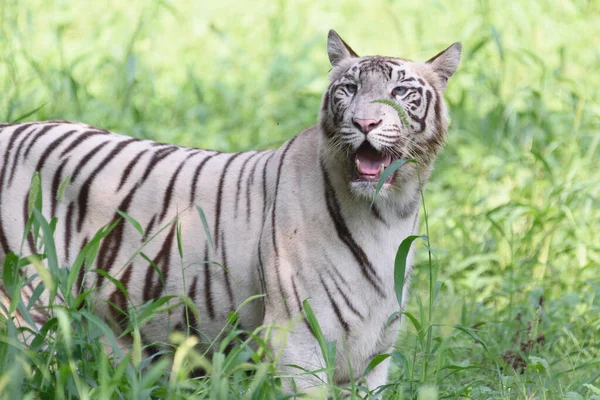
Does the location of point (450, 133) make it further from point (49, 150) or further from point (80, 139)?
point (49, 150)

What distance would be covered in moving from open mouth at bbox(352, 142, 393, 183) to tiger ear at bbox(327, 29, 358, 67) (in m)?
0.46

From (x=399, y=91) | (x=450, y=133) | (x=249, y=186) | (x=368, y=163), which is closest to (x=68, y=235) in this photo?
(x=249, y=186)

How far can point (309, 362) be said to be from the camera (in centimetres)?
289

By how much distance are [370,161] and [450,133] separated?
10.0 feet

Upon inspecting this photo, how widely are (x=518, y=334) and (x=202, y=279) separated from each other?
4.50 ft

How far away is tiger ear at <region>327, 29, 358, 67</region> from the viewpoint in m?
3.25

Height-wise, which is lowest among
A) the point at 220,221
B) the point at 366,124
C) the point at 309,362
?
the point at 309,362

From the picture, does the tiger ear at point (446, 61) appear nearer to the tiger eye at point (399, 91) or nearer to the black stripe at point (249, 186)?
the tiger eye at point (399, 91)

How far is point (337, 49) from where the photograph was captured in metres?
3.26

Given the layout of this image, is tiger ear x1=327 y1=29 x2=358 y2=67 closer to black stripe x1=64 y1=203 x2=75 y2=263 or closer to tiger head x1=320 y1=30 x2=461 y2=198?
tiger head x1=320 y1=30 x2=461 y2=198

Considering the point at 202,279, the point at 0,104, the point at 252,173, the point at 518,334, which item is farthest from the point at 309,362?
the point at 0,104

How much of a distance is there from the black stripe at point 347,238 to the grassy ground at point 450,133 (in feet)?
0.63

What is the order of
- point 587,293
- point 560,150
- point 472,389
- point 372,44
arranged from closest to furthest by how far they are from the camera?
1. point 472,389
2. point 587,293
3. point 560,150
4. point 372,44

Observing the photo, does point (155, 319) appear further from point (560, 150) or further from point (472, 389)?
point (560, 150)
